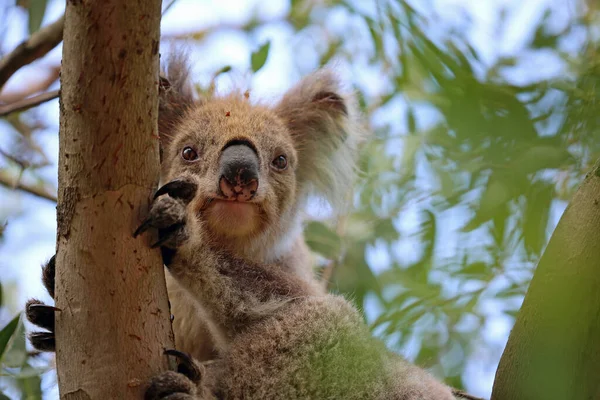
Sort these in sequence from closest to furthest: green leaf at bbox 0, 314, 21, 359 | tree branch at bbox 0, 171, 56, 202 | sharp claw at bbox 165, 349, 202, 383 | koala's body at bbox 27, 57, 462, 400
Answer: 1. sharp claw at bbox 165, 349, 202, 383
2. koala's body at bbox 27, 57, 462, 400
3. green leaf at bbox 0, 314, 21, 359
4. tree branch at bbox 0, 171, 56, 202

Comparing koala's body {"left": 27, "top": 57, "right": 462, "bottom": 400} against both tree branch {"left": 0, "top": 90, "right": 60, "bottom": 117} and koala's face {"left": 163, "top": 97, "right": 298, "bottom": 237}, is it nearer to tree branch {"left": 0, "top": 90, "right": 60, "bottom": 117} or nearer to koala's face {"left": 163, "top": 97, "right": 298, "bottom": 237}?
koala's face {"left": 163, "top": 97, "right": 298, "bottom": 237}

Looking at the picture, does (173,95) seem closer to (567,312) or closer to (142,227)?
(142,227)

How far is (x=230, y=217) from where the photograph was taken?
253cm

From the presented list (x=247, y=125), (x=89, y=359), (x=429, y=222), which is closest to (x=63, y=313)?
(x=89, y=359)

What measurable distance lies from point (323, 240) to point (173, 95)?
40.3 inches

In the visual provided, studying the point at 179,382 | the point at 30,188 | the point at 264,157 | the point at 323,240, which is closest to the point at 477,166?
the point at 179,382

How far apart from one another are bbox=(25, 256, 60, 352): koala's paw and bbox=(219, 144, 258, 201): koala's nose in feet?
2.18

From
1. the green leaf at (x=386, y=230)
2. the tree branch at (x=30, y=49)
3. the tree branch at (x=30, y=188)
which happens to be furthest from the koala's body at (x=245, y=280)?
the tree branch at (x=30, y=188)

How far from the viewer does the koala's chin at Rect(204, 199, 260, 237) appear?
2494 mm

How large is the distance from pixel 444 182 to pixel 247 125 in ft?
4.94

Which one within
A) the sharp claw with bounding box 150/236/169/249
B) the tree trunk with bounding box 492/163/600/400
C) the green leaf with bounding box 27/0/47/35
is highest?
the green leaf with bounding box 27/0/47/35

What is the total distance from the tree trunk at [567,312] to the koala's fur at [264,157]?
106 cm

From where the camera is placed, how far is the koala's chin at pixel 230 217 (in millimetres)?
2494

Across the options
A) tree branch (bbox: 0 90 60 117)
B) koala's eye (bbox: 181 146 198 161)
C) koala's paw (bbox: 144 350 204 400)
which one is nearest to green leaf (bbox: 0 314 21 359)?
koala's paw (bbox: 144 350 204 400)
